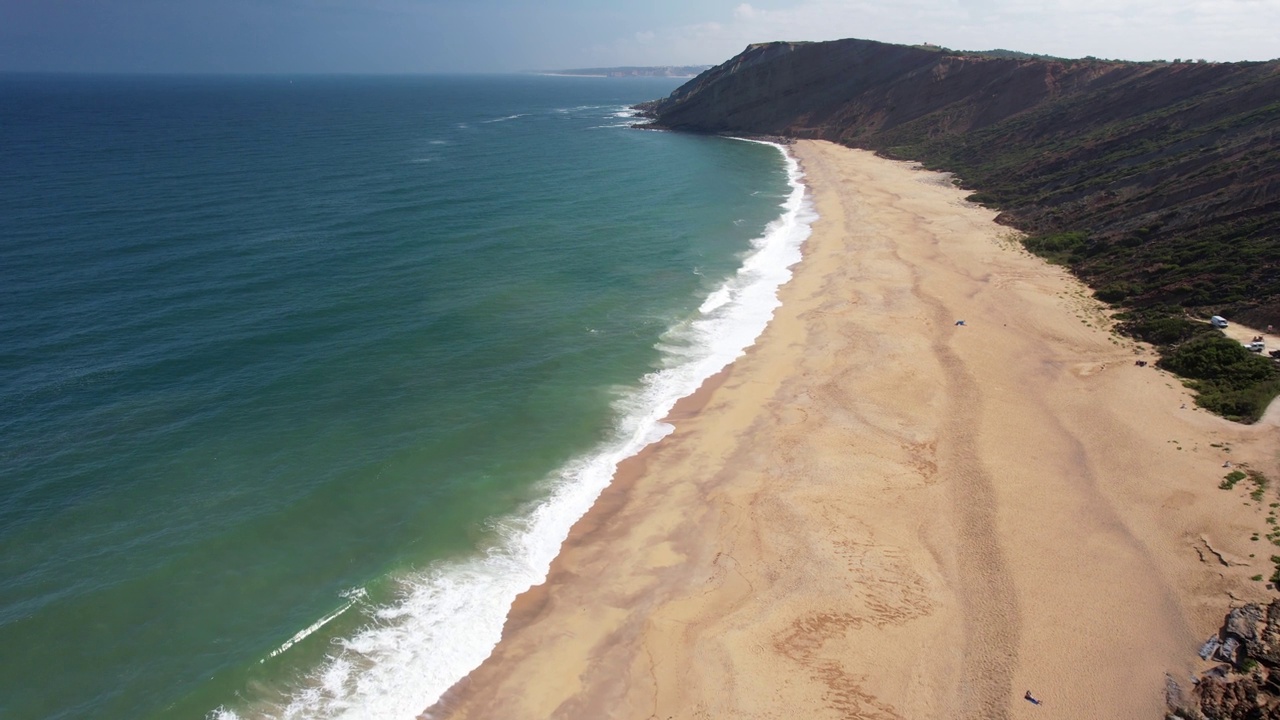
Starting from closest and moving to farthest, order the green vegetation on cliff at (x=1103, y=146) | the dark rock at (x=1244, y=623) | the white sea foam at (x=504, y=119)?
the dark rock at (x=1244, y=623), the green vegetation on cliff at (x=1103, y=146), the white sea foam at (x=504, y=119)

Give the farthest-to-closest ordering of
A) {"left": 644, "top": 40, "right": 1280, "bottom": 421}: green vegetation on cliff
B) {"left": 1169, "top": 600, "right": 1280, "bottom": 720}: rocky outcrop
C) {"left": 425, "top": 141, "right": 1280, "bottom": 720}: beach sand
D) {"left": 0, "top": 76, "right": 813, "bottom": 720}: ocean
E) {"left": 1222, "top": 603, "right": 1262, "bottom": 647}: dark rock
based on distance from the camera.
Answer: {"left": 644, "top": 40, "right": 1280, "bottom": 421}: green vegetation on cliff < {"left": 0, "top": 76, "right": 813, "bottom": 720}: ocean < {"left": 425, "top": 141, "right": 1280, "bottom": 720}: beach sand < {"left": 1222, "top": 603, "right": 1262, "bottom": 647}: dark rock < {"left": 1169, "top": 600, "right": 1280, "bottom": 720}: rocky outcrop

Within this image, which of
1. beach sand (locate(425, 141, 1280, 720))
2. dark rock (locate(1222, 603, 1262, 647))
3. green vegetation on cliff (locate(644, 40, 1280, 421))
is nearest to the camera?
dark rock (locate(1222, 603, 1262, 647))

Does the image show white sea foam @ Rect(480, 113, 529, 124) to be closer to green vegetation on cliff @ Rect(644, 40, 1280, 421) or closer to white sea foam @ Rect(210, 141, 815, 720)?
green vegetation on cliff @ Rect(644, 40, 1280, 421)

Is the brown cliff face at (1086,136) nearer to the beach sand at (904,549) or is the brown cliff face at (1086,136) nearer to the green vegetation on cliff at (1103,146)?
the green vegetation on cliff at (1103,146)

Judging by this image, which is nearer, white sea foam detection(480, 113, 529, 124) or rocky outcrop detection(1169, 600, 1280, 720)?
rocky outcrop detection(1169, 600, 1280, 720)

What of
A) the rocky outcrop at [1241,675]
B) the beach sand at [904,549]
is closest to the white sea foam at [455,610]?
the beach sand at [904,549]

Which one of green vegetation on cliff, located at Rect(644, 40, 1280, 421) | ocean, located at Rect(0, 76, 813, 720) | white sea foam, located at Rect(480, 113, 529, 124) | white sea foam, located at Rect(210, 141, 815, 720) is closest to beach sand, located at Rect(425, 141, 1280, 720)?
white sea foam, located at Rect(210, 141, 815, 720)

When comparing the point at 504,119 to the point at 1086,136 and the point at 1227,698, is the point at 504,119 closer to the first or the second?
the point at 1086,136

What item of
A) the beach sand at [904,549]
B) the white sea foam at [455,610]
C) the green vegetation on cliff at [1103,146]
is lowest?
the white sea foam at [455,610]
